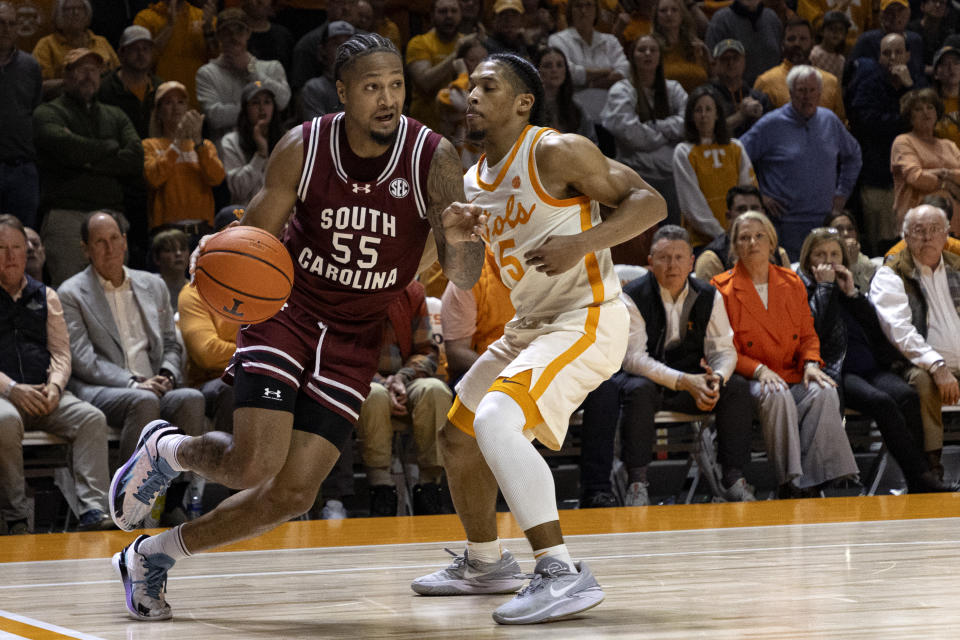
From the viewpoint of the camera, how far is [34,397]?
5.86 m

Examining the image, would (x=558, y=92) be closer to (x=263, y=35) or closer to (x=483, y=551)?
(x=263, y=35)

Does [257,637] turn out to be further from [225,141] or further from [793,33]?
[793,33]

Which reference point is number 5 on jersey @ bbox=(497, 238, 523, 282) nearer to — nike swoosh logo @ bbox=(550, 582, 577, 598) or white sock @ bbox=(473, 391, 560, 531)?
white sock @ bbox=(473, 391, 560, 531)

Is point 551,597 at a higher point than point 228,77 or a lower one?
lower

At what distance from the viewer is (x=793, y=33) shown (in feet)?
31.6

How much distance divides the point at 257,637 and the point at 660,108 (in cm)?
636

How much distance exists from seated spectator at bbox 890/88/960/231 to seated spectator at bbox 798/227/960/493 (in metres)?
1.50

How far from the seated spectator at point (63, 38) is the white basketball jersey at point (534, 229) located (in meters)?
4.93

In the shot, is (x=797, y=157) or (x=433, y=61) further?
(x=433, y=61)

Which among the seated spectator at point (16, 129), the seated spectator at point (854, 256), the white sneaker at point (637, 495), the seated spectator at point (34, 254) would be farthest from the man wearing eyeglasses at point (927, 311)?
the seated spectator at point (16, 129)

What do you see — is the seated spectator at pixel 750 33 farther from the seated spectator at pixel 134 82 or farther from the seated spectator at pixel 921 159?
the seated spectator at pixel 134 82

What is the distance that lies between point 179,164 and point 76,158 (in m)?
0.61

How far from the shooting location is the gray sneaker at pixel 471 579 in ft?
12.2

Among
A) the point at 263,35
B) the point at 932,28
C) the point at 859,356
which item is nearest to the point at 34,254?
the point at 263,35
